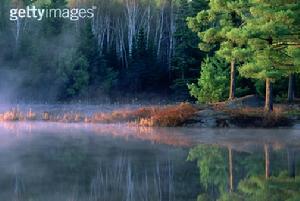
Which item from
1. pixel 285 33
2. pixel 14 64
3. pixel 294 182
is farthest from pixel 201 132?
pixel 14 64

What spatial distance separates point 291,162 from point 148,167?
3426 mm

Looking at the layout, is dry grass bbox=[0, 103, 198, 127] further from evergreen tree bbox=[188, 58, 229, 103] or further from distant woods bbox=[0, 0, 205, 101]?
distant woods bbox=[0, 0, 205, 101]

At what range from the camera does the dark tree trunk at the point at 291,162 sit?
1202cm

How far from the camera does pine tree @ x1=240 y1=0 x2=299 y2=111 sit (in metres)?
23.6

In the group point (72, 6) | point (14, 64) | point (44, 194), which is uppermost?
point (72, 6)

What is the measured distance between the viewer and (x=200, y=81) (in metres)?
37.9

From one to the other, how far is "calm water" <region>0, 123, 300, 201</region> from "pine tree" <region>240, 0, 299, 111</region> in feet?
15.3

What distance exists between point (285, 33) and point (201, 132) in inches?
211

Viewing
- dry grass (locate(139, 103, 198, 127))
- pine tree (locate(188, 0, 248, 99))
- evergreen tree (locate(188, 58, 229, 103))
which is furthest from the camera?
evergreen tree (locate(188, 58, 229, 103))

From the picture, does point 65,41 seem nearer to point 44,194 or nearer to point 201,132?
point 201,132

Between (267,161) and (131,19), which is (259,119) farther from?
(131,19)

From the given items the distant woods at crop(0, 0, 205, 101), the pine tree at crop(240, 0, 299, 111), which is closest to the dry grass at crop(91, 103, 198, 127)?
the pine tree at crop(240, 0, 299, 111)

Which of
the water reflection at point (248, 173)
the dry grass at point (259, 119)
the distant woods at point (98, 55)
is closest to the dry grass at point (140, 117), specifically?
the dry grass at point (259, 119)

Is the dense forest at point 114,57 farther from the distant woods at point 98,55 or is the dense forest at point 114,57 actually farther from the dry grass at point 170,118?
the dry grass at point 170,118
